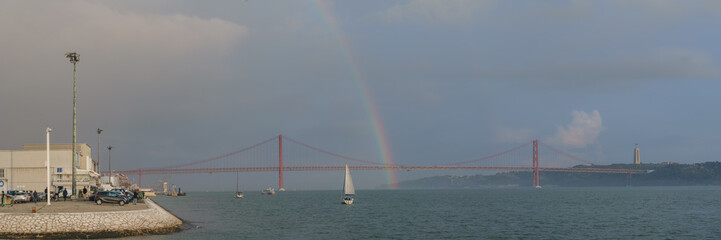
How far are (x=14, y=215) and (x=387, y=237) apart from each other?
25018mm

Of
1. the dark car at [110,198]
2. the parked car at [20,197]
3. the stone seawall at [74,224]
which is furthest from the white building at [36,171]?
the stone seawall at [74,224]

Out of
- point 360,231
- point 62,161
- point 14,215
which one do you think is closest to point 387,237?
point 360,231

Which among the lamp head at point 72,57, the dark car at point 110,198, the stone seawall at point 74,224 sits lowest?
the stone seawall at point 74,224

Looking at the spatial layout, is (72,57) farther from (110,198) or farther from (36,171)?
(36,171)

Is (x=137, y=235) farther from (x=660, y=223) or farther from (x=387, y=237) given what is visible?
(x=660, y=223)

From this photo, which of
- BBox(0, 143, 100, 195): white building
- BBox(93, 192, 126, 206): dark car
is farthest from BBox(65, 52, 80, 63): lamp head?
BBox(0, 143, 100, 195): white building

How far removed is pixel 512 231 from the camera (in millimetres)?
54281

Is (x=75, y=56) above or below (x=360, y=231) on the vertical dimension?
above

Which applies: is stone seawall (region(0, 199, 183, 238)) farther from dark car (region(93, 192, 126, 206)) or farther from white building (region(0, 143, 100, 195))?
white building (region(0, 143, 100, 195))

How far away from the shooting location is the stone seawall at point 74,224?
3744 centimetres

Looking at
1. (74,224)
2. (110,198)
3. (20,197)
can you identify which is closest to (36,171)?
(20,197)

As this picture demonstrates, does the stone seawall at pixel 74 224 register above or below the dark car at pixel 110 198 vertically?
below

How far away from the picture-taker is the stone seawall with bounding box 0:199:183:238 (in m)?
37.4

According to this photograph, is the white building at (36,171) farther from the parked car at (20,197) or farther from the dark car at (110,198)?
the dark car at (110,198)
